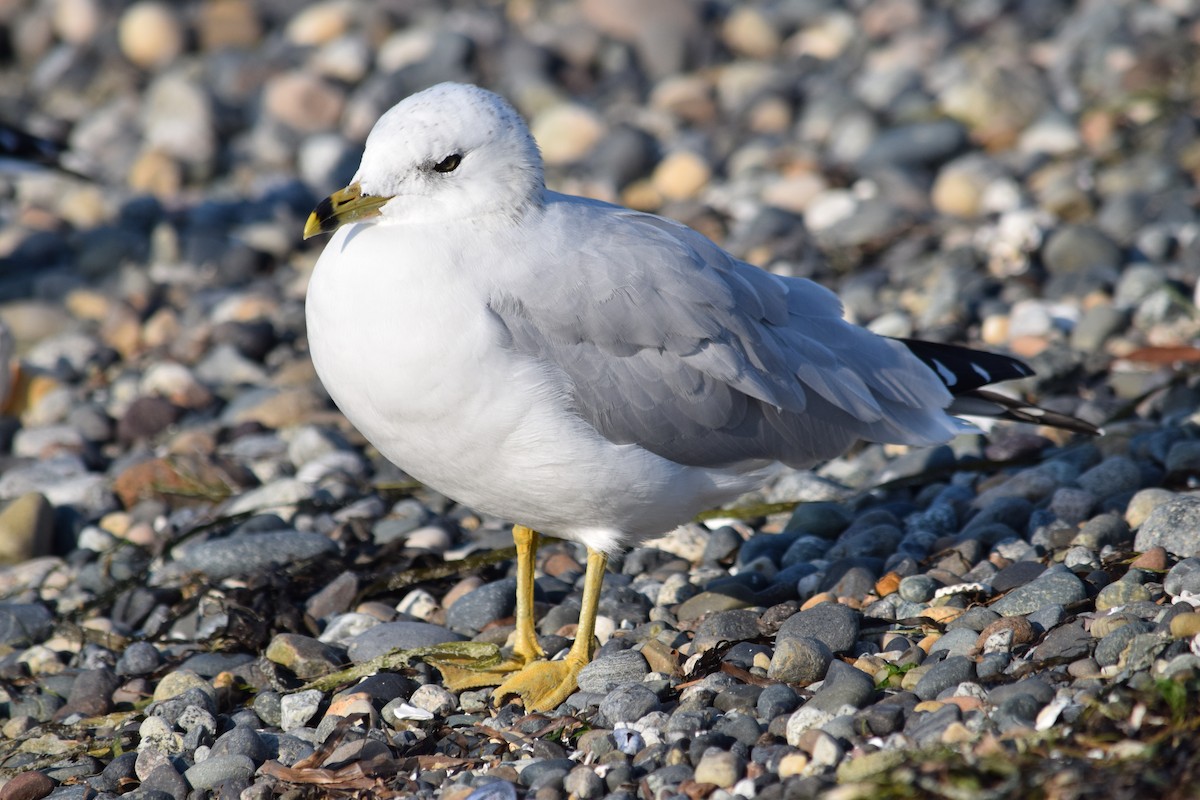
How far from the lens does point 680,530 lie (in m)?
5.46

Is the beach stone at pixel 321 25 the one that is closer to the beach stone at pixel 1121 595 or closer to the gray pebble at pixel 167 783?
the gray pebble at pixel 167 783

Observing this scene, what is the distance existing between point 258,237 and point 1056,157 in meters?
5.17

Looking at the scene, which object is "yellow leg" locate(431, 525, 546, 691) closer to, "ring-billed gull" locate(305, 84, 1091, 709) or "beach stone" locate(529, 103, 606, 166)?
"ring-billed gull" locate(305, 84, 1091, 709)

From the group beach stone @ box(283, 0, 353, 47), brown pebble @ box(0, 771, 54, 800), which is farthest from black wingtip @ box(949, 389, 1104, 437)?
beach stone @ box(283, 0, 353, 47)

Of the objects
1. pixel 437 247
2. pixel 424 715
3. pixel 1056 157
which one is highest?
pixel 437 247

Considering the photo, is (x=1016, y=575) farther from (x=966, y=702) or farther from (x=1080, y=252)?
(x=1080, y=252)

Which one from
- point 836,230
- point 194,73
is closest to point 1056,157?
Answer: point 836,230

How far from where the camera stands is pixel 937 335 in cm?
674

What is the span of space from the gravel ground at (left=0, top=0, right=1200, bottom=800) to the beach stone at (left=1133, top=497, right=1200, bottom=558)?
0.05 feet

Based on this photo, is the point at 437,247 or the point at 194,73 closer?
the point at 437,247

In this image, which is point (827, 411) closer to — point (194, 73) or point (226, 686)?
point (226, 686)

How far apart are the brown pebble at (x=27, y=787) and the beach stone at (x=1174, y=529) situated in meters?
3.51

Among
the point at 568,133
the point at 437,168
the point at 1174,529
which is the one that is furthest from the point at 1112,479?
the point at 568,133

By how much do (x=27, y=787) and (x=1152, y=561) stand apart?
351 cm
